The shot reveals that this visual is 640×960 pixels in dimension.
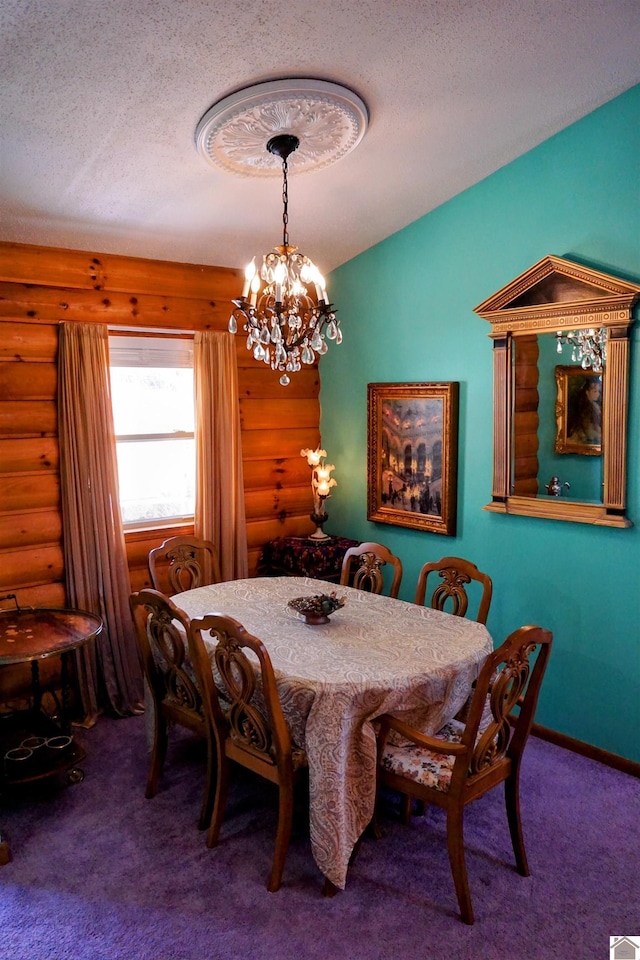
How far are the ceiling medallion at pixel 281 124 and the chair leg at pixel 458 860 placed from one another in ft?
7.97

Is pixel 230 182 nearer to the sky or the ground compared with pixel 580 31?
nearer to the ground

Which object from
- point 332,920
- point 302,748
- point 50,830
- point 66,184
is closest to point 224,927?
point 332,920

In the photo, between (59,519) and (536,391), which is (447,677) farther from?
(59,519)

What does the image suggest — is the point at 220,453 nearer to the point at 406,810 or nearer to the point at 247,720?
the point at 247,720

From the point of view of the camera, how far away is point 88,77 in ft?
7.20

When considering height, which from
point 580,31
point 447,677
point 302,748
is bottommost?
point 302,748

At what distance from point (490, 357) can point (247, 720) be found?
216cm

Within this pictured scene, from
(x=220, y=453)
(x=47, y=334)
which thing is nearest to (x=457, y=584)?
(x=220, y=453)

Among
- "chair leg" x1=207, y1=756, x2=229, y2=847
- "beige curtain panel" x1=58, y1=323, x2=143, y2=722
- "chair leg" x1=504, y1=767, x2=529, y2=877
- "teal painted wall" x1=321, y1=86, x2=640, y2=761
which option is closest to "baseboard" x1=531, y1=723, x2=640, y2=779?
"teal painted wall" x1=321, y1=86, x2=640, y2=761

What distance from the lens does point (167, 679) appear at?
2.86 m

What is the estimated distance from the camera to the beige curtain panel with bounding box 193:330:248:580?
13.0 ft

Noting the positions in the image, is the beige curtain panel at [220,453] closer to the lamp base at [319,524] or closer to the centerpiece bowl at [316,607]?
the lamp base at [319,524]

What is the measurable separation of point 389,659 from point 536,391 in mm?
1600

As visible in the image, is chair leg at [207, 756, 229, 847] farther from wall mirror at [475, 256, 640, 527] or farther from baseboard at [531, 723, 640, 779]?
wall mirror at [475, 256, 640, 527]
